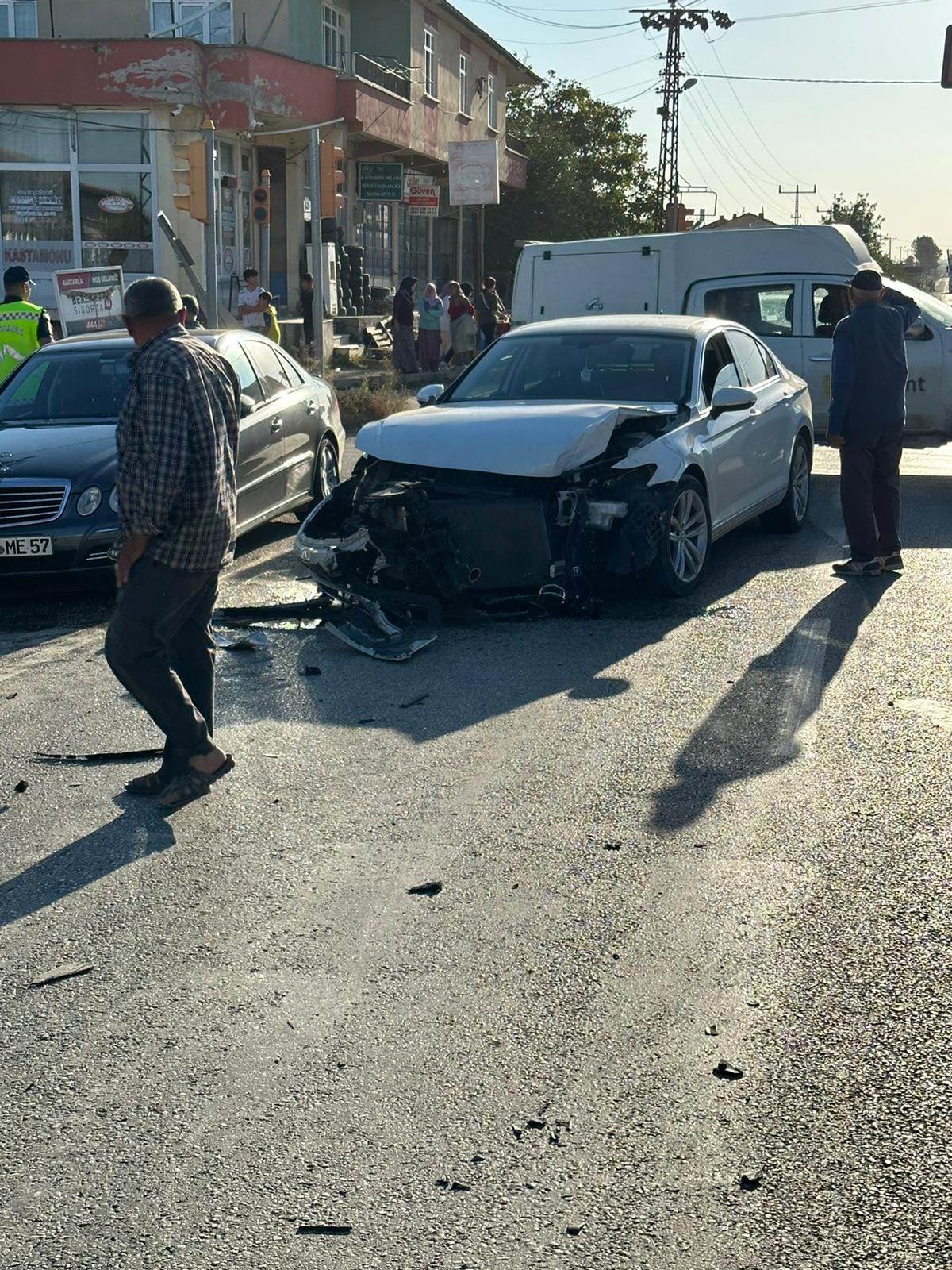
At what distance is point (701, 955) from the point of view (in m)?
4.58

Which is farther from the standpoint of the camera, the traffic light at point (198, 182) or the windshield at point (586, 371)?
the traffic light at point (198, 182)

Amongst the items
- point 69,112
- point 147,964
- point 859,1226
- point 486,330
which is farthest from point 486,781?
point 69,112

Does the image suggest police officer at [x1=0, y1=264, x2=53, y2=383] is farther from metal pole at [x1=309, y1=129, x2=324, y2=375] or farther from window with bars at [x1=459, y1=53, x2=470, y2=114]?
window with bars at [x1=459, y1=53, x2=470, y2=114]

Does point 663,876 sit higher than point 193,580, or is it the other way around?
point 193,580

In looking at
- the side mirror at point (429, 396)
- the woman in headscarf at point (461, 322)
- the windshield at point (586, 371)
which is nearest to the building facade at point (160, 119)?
the woman in headscarf at point (461, 322)

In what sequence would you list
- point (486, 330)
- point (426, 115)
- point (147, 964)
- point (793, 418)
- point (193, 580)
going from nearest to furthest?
1. point (147, 964)
2. point (193, 580)
3. point (793, 418)
4. point (486, 330)
5. point (426, 115)

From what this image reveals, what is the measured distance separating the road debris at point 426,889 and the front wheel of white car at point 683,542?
450 cm

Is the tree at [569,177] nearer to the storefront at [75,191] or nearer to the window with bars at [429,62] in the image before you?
the window with bars at [429,62]

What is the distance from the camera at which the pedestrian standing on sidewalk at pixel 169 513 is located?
18.7ft

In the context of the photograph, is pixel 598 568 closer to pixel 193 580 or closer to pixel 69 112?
pixel 193 580

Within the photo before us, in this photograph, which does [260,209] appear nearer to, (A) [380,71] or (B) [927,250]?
(A) [380,71]

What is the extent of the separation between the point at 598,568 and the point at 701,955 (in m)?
4.91

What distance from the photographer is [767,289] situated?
1614 centimetres

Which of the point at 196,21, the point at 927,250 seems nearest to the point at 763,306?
the point at 196,21
